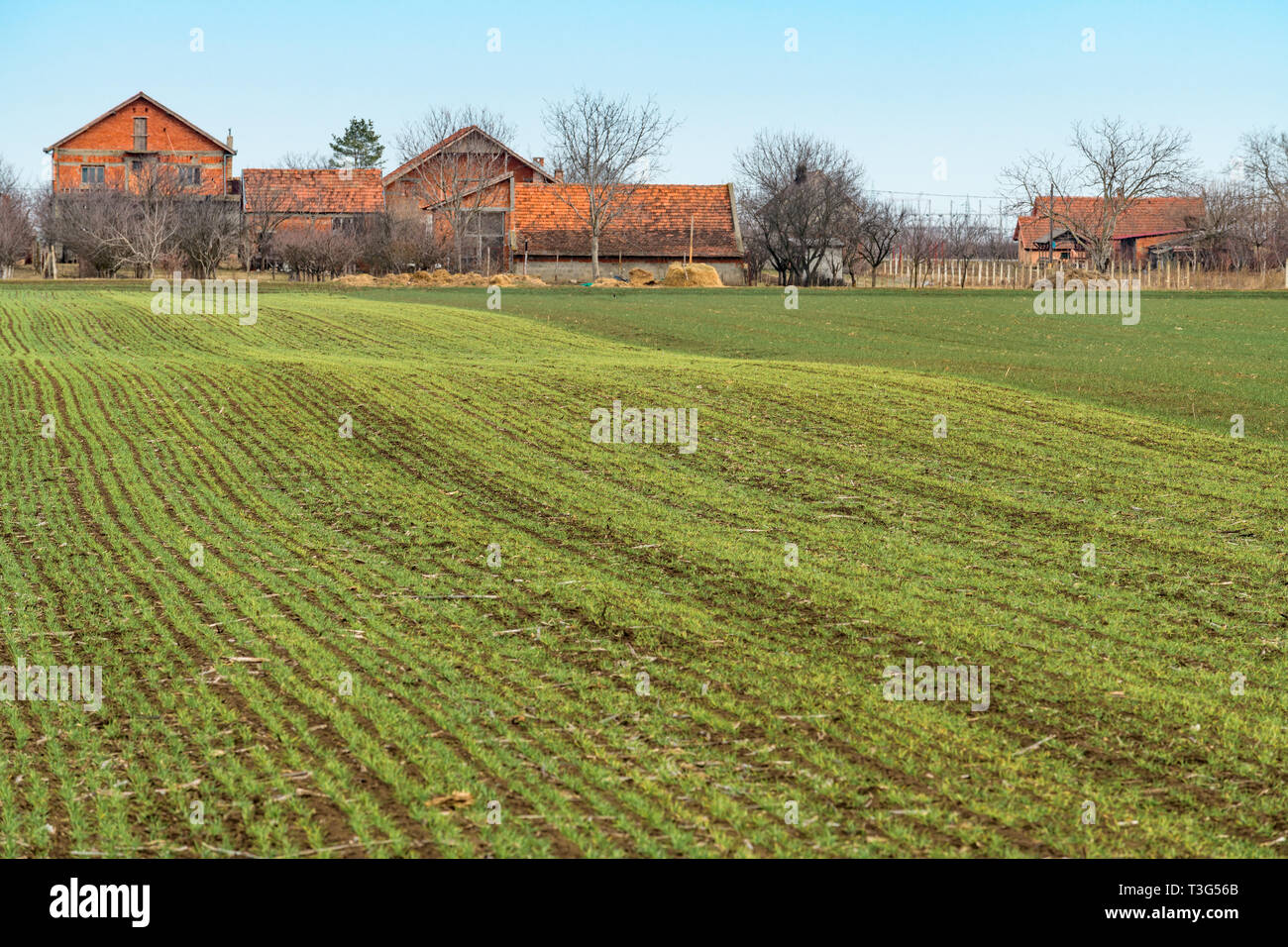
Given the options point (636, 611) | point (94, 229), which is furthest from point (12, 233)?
point (636, 611)

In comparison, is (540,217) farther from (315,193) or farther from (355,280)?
(355,280)

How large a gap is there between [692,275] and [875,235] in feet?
47.3

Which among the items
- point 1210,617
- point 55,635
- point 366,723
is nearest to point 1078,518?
point 1210,617

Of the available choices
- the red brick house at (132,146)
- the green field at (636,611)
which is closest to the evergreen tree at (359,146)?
the red brick house at (132,146)

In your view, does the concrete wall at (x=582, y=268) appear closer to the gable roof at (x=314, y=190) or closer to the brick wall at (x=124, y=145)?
the gable roof at (x=314, y=190)

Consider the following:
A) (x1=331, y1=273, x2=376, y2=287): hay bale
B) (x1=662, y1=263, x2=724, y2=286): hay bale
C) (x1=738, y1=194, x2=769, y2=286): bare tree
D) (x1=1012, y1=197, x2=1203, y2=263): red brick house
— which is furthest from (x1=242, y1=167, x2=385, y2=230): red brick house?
(x1=1012, y1=197, x2=1203, y2=263): red brick house

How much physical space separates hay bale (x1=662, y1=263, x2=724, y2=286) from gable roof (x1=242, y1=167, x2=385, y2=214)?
18.7m

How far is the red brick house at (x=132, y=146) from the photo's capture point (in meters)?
82.9

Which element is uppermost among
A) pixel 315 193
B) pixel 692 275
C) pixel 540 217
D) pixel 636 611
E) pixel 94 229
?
pixel 315 193

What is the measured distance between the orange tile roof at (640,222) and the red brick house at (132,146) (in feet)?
72.3

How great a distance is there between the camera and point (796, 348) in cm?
2848

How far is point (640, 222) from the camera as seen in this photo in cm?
7638

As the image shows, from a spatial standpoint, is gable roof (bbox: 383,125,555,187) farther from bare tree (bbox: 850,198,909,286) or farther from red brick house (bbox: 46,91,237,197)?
bare tree (bbox: 850,198,909,286)
